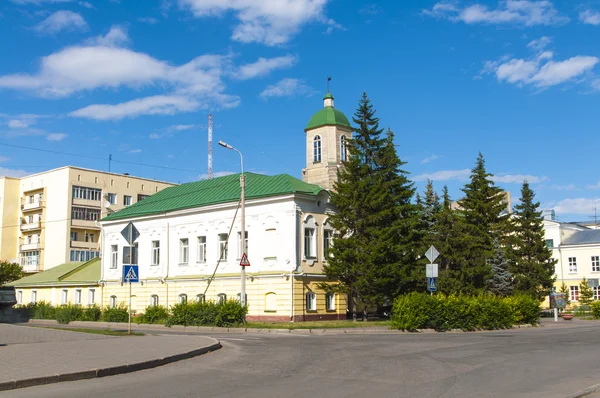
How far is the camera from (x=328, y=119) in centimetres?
4256

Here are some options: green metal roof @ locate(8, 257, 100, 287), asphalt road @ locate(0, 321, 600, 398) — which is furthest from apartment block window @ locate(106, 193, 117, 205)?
asphalt road @ locate(0, 321, 600, 398)

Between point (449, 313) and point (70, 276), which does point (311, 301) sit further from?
point (70, 276)

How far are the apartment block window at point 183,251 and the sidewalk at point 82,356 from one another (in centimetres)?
2229

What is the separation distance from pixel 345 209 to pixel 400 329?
10095 millimetres

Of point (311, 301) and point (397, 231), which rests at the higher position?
point (397, 231)

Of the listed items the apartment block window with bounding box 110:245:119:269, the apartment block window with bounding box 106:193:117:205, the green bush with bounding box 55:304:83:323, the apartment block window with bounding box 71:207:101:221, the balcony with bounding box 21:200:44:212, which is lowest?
the green bush with bounding box 55:304:83:323

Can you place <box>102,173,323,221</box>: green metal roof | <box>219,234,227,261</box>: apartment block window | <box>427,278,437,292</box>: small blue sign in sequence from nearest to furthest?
<box>427,278,437,292</box>: small blue sign → <box>102,173,323,221</box>: green metal roof → <box>219,234,227,261</box>: apartment block window

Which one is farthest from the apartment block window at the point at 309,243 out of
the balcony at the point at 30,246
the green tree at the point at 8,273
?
the balcony at the point at 30,246

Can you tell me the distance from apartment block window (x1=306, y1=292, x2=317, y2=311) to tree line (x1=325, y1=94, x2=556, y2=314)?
5.60ft

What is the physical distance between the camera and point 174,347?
1608 cm

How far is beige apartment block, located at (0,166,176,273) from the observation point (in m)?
74.9

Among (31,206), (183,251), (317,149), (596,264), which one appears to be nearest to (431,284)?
(317,149)

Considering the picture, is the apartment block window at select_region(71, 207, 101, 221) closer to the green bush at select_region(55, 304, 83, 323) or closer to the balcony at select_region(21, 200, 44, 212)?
the balcony at select_region(21, 200, 44, 212)

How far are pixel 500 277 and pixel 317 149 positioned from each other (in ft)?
50.6
